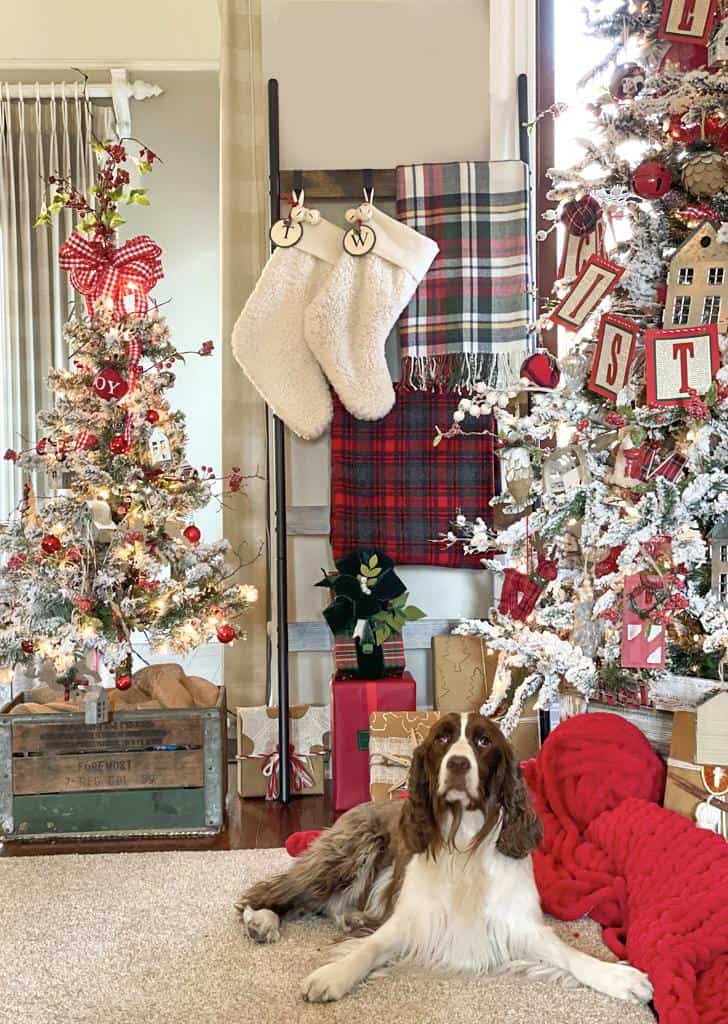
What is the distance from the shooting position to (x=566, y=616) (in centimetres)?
274

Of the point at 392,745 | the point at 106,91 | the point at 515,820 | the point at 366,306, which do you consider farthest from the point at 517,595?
the point at 106,91

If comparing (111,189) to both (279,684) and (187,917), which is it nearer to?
(279,684)

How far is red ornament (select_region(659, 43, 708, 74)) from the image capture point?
2627 mm

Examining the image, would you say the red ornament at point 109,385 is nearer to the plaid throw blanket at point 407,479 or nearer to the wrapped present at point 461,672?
the plaid throw blanket at point 407,479

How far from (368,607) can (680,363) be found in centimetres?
124

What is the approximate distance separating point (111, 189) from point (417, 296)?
0.99m

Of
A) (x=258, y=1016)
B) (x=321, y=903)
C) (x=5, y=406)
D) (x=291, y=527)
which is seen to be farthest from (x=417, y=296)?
(x=5, y=406)

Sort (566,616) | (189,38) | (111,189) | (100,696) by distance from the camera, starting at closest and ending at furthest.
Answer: (566,616) → (100,696) → (111,189) → (189,38)

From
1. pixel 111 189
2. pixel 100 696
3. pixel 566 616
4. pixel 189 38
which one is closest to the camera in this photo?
pixel 566 616

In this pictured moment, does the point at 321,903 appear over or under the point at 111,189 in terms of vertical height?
under

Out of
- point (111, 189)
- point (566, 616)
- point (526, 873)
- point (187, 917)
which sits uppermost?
point (111, 189)

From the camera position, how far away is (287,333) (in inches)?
134

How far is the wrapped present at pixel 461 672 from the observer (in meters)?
3.46

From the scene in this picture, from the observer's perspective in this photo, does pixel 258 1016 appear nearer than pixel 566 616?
Yes
